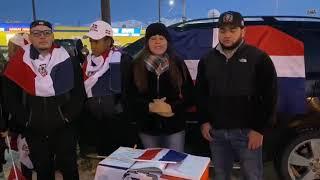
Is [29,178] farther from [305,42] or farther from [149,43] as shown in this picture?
[305,42]

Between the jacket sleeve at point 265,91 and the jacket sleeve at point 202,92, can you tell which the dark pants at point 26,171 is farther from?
the jacket sleeve at point 265,91

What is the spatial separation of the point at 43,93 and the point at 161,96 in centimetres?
88

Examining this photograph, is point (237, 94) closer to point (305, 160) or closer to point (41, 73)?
point (305, 160)

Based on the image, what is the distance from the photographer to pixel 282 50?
389 centimetres

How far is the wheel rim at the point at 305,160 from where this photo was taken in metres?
3.84

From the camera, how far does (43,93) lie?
10.5 feet

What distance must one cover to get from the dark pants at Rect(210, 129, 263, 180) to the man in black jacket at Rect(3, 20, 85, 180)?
1129 mm

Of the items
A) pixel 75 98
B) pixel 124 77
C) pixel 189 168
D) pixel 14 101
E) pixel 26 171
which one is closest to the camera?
pixel 189 168

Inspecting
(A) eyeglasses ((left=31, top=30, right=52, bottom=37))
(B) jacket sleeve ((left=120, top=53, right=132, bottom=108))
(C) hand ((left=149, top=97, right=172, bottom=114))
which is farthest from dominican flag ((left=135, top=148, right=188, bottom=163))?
(A) eyeglasses ((left=31, top=30, right=52, bottom=37))

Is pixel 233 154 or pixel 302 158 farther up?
pixel 233 154

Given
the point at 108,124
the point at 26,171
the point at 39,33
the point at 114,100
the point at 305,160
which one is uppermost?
the point at 39,33

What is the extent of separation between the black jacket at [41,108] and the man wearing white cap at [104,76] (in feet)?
1.05

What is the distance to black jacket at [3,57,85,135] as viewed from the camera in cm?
324

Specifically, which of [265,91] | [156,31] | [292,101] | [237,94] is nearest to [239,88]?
[237,94]
